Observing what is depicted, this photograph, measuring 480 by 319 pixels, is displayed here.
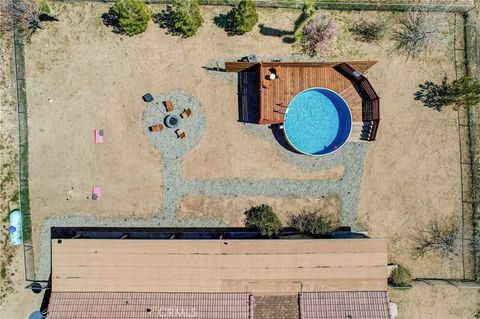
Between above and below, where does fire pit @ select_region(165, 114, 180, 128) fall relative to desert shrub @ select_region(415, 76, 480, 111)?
below

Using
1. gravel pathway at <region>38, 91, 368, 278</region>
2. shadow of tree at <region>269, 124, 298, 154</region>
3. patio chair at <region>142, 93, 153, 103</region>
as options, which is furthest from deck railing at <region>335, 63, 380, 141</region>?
patio chair at <region>142, 93, 153, 103</region>

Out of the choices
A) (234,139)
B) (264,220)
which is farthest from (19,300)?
(234,139)

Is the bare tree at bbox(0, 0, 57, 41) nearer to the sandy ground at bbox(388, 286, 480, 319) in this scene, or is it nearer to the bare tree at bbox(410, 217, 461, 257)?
the bare tree at bbox(410, 217, 461, 257)

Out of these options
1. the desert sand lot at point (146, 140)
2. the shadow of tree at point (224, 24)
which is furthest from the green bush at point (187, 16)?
the shadow of tree at point (224, 24)

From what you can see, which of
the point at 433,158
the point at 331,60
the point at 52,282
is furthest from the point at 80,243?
the point at 433,158

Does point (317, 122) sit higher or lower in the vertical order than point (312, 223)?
higher

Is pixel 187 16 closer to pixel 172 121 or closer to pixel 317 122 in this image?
pixel 172 121

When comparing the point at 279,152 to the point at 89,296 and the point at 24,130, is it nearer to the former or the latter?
the point at 89,296
